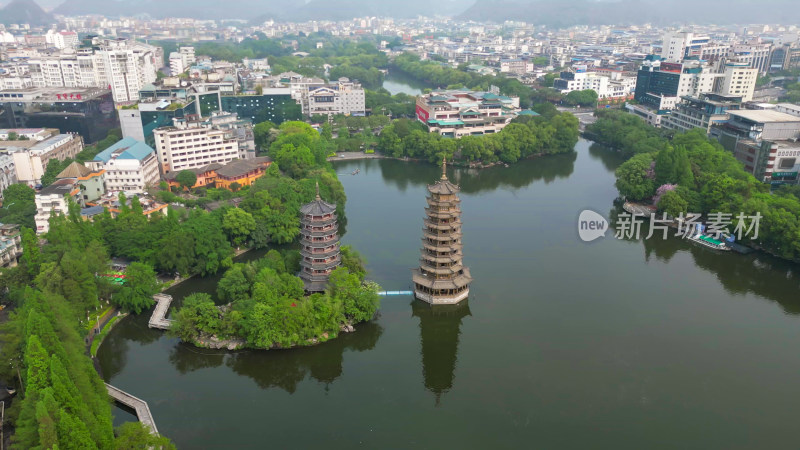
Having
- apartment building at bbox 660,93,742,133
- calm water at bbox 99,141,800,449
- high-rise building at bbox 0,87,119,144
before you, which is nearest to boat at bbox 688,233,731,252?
calm water at bbox 99,141,800,449

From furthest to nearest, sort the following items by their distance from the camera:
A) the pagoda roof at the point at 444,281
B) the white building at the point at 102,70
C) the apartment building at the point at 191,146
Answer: the white building at the point at 102,70
the apartment building at the point at 191,146
the pagoda roof at the point at 444,281

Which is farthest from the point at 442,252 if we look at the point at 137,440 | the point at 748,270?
the point at 748,270

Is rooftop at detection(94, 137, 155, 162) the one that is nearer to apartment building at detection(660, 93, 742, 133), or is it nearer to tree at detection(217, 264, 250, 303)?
tree at detection(217, 264, 250, 303)

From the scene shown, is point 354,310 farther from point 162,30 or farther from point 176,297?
point 162,30

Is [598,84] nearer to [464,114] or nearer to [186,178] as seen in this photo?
[464,114]

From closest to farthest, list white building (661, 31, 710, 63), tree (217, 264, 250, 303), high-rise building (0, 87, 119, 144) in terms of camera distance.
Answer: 1. tree (217, 264, 250, 303)
2. high-rise building (0, 87, 119, 144)
3. white building (661, 31, 710, 63)

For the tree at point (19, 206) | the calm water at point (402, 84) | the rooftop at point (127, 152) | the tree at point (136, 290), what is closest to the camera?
the tree at point (136, 290)

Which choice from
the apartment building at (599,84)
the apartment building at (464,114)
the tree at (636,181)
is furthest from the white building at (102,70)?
the apartment building at (599,84)

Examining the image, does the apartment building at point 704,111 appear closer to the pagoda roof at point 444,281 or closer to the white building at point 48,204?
the pagoda roof at point 444,281
